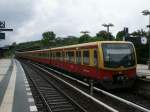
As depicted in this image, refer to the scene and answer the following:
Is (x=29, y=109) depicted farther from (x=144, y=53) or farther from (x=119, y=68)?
(x=144, y=53)

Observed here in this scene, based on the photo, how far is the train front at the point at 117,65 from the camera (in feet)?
61.3

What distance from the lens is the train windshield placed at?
61.8 ft

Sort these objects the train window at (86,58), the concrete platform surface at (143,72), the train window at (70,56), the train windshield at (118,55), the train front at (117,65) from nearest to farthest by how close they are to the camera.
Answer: the train front at (117,65) < the train windshield at (118,55) < the train window at (86,58) < the concrete platform surface at (143,72) < the train window at (70,56)

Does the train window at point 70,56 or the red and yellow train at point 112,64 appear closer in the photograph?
the red and yellow train at point 112,64

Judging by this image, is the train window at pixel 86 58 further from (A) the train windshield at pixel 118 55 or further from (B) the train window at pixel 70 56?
(B) the train window at pixel 70 56

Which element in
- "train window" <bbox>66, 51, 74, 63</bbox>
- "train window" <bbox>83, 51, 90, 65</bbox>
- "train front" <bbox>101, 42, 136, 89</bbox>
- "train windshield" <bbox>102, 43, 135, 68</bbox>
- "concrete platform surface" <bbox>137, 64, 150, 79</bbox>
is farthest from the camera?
"train window" <bbox>66, 51, 74, 63</bbox>

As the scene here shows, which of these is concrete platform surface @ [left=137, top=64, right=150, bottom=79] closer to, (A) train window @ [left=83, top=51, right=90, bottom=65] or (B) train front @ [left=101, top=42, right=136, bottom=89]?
(B) train front @ [left=101, top=42, right=136, bottom=89]

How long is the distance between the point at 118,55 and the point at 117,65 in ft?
1.80

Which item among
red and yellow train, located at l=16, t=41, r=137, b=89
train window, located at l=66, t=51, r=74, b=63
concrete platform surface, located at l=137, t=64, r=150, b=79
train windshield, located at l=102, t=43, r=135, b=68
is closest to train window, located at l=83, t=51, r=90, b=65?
red and yellow train, located at l=16, t=41, r=137, b=89

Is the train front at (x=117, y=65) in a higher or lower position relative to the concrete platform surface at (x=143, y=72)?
higher

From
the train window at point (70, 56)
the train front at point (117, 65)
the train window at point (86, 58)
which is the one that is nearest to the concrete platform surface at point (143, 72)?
the train front at point (117, 65)

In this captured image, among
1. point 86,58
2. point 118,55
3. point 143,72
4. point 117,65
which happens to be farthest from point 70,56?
point 117,65

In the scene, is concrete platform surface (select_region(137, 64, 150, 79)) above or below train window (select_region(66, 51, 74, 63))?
below

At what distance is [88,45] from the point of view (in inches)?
827
